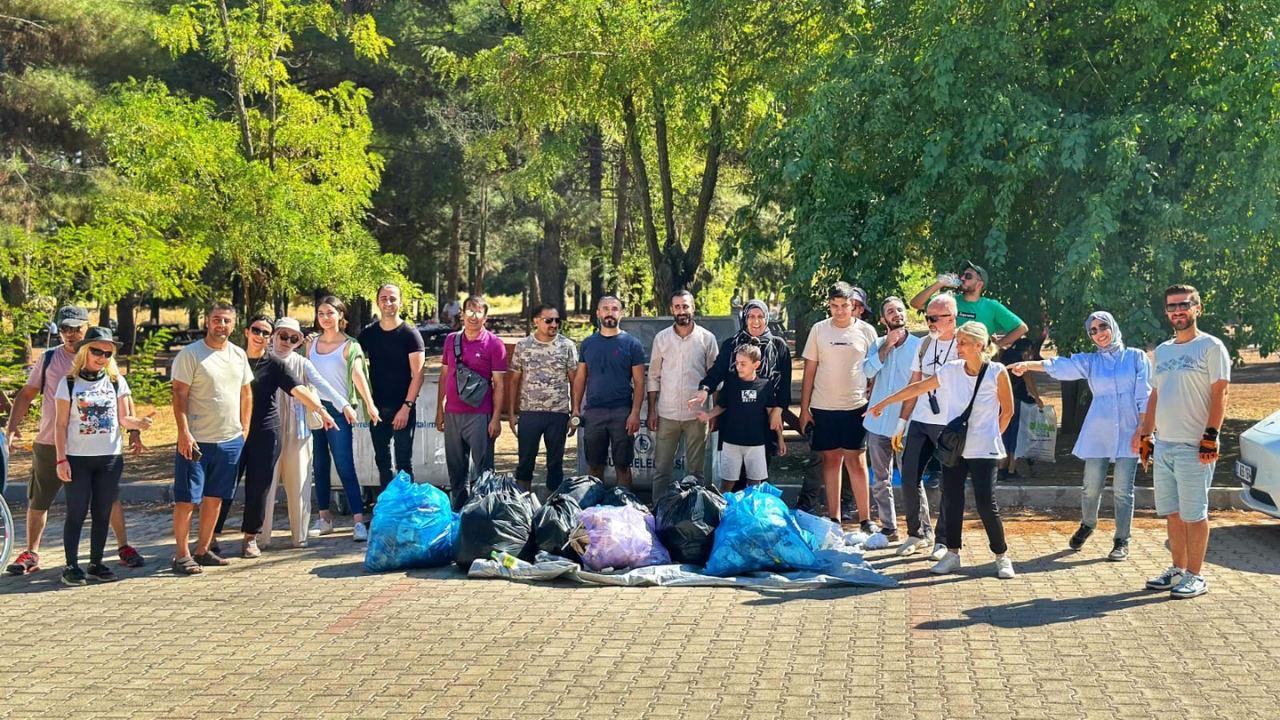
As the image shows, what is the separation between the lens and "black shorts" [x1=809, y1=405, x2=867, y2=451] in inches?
371

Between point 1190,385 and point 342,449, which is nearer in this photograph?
point 1190,385

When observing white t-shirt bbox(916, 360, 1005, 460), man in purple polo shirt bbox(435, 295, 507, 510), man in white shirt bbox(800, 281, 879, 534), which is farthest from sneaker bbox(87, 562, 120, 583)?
white t-shirt bbox(916, 360, 1005, 460)

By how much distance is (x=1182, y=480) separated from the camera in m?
7.50

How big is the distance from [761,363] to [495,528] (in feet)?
7.91

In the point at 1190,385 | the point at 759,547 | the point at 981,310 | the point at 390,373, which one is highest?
the point at 981,310

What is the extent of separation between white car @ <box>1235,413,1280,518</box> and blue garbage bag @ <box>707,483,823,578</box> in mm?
3406

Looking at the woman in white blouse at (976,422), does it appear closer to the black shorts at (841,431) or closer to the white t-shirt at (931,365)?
the white t-shirt at (931,365)

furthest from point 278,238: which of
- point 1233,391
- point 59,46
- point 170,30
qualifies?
point 1233,391

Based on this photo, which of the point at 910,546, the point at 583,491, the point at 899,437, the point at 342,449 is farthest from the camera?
the point at 342,449

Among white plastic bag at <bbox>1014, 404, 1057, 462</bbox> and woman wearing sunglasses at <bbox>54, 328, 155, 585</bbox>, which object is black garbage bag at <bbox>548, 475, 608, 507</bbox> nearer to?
woman wearing sunglasses at <bbox>54, 328, 155, 585</bbox>

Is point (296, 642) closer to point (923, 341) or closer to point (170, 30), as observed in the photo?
point (923, 341)

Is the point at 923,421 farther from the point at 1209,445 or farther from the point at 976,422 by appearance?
the point at 1209,445

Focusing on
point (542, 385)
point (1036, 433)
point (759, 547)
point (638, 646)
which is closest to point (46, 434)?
point (542, 385)

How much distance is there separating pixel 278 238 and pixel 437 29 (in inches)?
633
